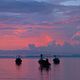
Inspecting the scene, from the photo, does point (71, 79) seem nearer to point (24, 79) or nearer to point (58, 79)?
point (58, 79)

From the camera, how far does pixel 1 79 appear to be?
62625mm

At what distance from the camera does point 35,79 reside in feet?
208

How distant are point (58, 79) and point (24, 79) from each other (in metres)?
6.21

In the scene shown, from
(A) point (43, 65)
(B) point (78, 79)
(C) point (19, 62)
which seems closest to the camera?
(B) point (78, 79)

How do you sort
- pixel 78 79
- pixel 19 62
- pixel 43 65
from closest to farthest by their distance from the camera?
pixel 78 79
pixel 43 65
pixel 19 62

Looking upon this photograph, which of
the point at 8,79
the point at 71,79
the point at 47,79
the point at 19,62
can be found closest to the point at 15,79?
the point at 8,79

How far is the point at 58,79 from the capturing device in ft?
212

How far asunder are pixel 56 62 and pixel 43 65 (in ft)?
93.3

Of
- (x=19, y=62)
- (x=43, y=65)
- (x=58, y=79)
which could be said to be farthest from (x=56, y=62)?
(x=58, y=79)

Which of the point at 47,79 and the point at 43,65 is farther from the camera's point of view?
the point at 43,65

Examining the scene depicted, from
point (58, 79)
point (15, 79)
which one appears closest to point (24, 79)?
point (15, 79)

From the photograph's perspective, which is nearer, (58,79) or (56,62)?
(58,79)

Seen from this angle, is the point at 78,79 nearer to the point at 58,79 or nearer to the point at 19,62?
the point at 58,79

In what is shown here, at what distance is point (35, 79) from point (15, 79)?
3.50 meters
